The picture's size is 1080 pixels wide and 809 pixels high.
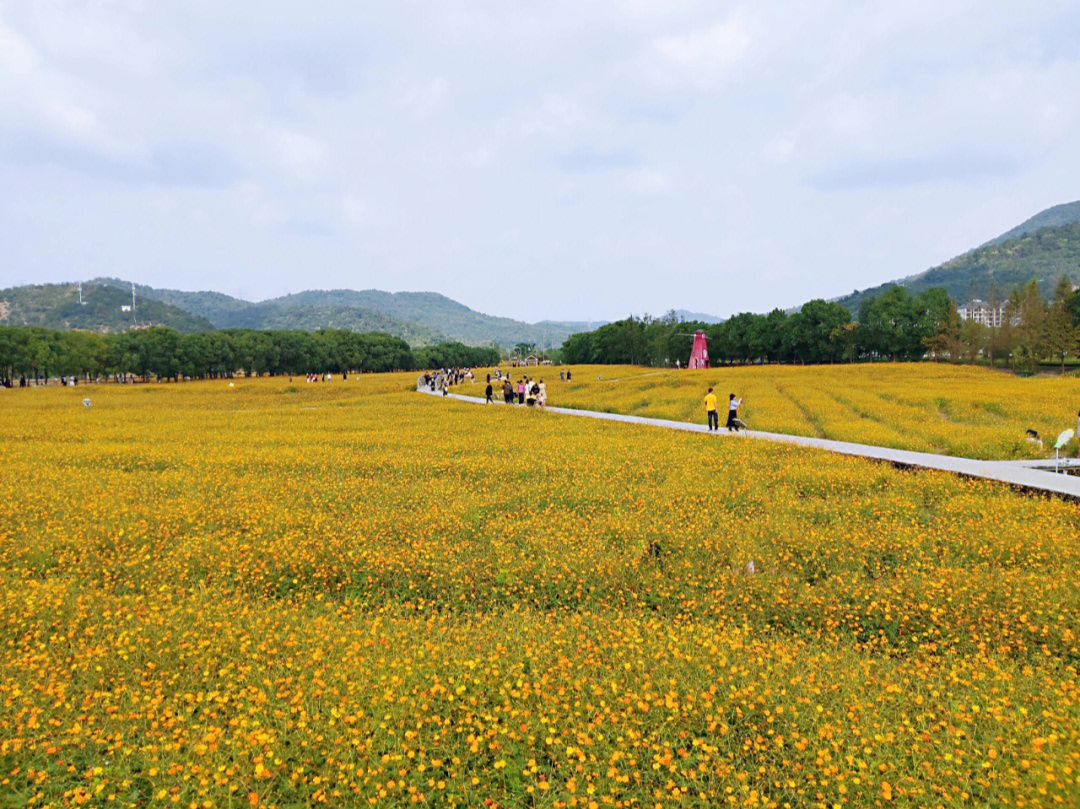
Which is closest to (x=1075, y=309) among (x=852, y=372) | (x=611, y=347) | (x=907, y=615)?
→ (x=852, y=372)

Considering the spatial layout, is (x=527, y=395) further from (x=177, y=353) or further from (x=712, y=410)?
(x=177, y=353)

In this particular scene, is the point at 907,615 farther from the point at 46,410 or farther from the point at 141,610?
the point at 46,410

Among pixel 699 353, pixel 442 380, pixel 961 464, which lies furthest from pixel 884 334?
pixel 961 464

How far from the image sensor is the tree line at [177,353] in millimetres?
96625

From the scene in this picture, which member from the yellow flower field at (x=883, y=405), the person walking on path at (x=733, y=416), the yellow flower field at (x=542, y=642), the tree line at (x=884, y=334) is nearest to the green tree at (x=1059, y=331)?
the tree line at (x=884, y=334)

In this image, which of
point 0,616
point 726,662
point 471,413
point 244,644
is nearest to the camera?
point 726,662

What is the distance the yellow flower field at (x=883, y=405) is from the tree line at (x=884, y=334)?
29634mm

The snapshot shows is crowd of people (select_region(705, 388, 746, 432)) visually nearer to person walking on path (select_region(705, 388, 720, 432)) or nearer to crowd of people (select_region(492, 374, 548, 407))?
person walking on path (select_region(705, 388, 720, 432))

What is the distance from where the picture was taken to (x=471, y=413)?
123 ft

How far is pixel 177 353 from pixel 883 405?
113 metres

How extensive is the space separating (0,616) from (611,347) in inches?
5198

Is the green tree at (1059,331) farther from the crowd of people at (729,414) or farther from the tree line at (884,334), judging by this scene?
the crowd of people at (729,414)

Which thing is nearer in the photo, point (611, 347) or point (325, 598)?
point (325, 598)

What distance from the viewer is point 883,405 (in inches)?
1399
